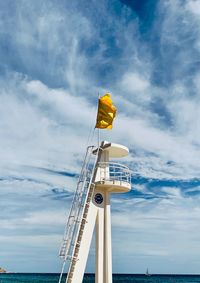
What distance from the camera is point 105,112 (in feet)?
77.7

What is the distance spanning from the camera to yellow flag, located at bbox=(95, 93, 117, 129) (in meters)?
23.6

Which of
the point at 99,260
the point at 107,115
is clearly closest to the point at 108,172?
the point at 107,115

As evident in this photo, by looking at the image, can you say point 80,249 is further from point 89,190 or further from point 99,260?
point 89,190

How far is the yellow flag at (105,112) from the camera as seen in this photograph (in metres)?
23.6

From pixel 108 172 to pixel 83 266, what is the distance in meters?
5.18

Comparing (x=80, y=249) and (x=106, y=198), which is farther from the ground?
(x=106, y=198)

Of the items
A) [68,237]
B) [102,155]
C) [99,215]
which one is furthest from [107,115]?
[68,237]

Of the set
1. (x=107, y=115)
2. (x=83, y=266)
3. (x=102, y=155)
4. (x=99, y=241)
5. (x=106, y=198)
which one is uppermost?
(x=107, y=115)

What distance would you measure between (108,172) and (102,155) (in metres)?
1.02

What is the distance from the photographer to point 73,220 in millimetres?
22016

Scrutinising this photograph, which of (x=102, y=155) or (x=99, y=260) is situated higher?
(x=102, y=155)

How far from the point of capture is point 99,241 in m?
22.8

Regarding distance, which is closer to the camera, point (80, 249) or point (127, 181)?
point (80, 249)

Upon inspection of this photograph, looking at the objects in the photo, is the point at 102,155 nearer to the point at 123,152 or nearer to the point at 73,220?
the point at 123,152
